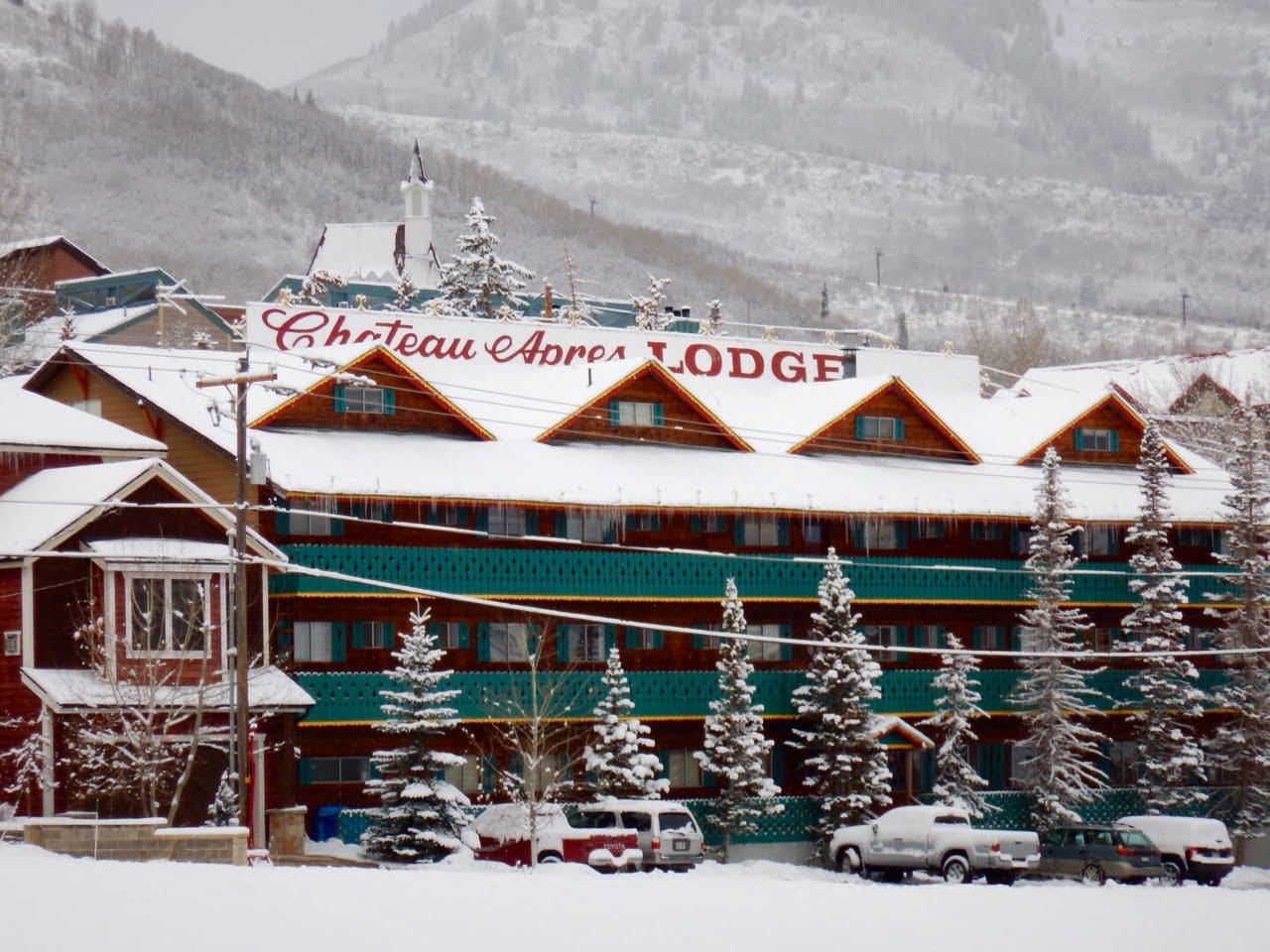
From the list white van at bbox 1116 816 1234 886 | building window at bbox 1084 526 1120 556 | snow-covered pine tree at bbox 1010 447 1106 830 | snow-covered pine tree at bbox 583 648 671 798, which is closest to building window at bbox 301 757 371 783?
snow-covered pine tree at bbox 583 648 671 798

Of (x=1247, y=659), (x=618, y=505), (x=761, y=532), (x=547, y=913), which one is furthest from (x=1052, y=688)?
(x=547, y=913)

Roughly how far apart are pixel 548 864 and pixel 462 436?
16584 mm

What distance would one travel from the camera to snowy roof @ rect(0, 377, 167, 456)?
51781 millimetres

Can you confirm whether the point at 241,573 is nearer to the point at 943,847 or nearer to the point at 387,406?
the point at 387,406

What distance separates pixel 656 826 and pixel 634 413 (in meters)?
16.2

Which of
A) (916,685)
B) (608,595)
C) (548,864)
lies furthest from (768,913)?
(916,685)

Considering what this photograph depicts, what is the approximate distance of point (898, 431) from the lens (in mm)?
67250

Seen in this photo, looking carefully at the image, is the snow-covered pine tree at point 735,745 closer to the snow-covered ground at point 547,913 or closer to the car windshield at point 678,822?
the car windshield at point 678,822

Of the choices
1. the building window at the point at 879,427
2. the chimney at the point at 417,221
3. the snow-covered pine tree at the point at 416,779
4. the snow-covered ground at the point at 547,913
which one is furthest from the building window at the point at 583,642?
the chimney at the point at 417,221

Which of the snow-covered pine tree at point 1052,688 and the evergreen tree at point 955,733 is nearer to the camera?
the evergreen tree at point 955,733

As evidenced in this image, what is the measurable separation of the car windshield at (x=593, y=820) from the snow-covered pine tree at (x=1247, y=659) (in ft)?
71.9

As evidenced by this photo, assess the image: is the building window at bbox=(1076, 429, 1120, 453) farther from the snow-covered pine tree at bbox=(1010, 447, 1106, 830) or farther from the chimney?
the chimney

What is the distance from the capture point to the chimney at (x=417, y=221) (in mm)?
116750

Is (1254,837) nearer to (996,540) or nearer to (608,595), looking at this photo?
(996,540)
